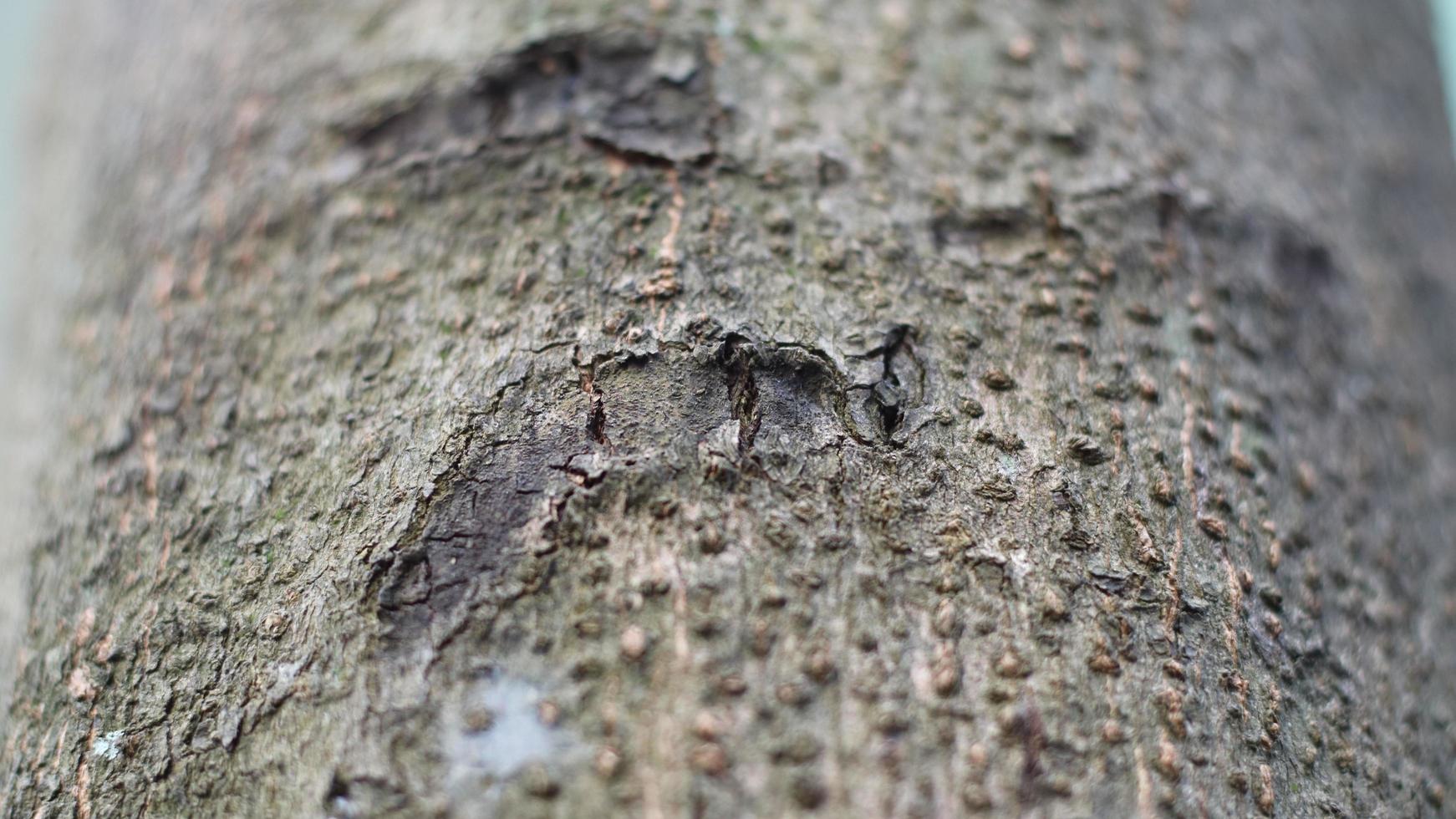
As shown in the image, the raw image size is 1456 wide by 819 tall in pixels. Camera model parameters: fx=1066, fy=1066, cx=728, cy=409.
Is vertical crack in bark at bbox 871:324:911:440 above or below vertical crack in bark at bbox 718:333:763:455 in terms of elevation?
below

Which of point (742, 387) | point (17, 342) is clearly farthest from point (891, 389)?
point (17, 342)

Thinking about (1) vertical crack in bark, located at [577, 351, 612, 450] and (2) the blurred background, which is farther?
(2) the blurred background

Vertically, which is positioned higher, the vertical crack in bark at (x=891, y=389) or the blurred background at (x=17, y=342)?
the vertical crack in bark at (x=891, y=389)

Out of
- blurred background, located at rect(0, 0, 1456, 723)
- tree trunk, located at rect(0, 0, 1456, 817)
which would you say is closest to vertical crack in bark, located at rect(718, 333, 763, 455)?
tree trunk, located at rect(0, 0, 1456, 817)

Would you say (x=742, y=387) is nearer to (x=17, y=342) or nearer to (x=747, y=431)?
(x=747, y=431)

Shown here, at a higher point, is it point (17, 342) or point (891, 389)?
point (891, 389)

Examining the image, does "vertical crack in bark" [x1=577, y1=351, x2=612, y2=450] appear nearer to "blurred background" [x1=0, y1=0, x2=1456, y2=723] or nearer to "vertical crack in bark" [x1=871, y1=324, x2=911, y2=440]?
"vertical crack in bark" [x1=871, y1=324, x2=911, y2=440]

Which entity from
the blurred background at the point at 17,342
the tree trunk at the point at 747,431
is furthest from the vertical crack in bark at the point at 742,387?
the blurred background at the point at 17,342

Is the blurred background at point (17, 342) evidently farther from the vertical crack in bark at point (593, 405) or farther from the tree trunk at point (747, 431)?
the vertical crack in bark at point (593, 405)
